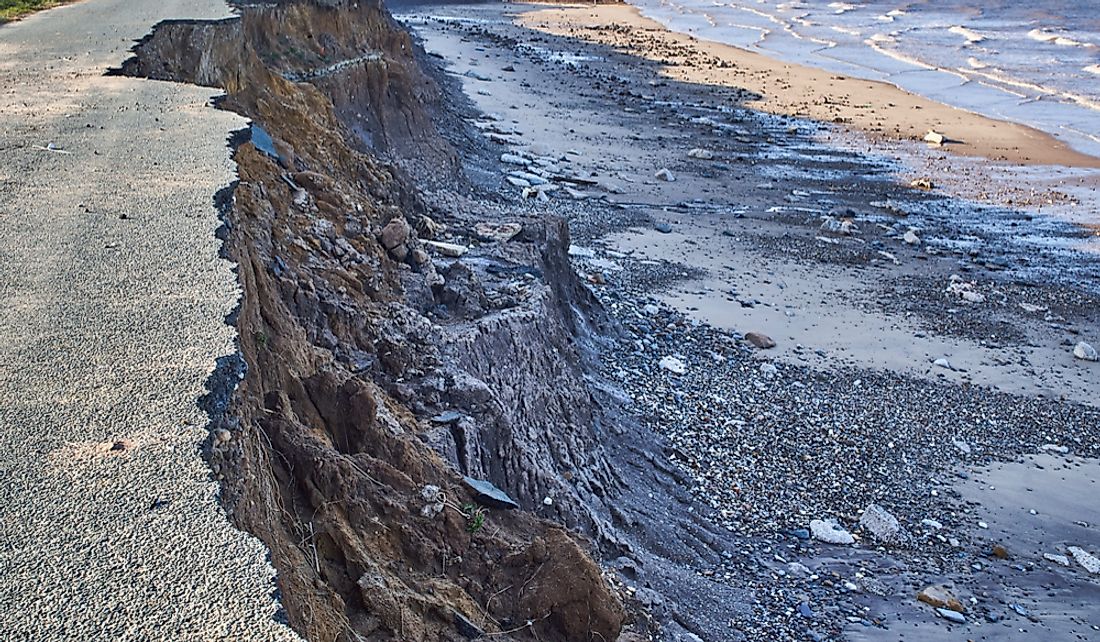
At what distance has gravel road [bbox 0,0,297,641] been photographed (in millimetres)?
3449

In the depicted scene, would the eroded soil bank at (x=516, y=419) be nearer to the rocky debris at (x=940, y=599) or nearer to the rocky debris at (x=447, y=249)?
the rocky debris at (x=447, y=249)

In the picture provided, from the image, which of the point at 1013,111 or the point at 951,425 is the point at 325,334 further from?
the point at 1013,111

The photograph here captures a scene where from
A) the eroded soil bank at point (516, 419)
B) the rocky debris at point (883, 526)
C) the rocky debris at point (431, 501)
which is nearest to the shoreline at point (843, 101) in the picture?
the eroded soil bank at point (516, 419)

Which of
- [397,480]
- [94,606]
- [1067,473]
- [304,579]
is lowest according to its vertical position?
[1067,473]

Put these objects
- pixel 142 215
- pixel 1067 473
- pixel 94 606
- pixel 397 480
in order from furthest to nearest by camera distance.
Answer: pixel 1067 473
pixel 142 215
pixel 397 480
pixel 94 606

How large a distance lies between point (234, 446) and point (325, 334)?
9.67 feet

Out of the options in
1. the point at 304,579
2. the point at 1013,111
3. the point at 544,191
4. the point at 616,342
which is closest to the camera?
the point at 304,579

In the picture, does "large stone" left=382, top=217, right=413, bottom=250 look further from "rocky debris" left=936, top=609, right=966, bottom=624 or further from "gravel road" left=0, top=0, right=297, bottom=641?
"rocky debris" left=936, top=609, right=966, bottom=624

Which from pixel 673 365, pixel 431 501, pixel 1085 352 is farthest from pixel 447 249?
pixel 1085 352

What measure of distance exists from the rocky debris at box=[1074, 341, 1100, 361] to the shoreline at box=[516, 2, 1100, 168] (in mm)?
11904

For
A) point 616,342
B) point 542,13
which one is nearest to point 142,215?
point 616,342

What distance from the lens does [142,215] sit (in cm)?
705

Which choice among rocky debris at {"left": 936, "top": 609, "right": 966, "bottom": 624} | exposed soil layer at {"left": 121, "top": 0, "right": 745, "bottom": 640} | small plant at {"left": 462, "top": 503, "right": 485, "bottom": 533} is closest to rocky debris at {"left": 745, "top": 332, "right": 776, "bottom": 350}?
exposed soil layer at {"left": 121, "top": 0, "right": 745, "bottom": 640}

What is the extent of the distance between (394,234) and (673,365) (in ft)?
13.0
